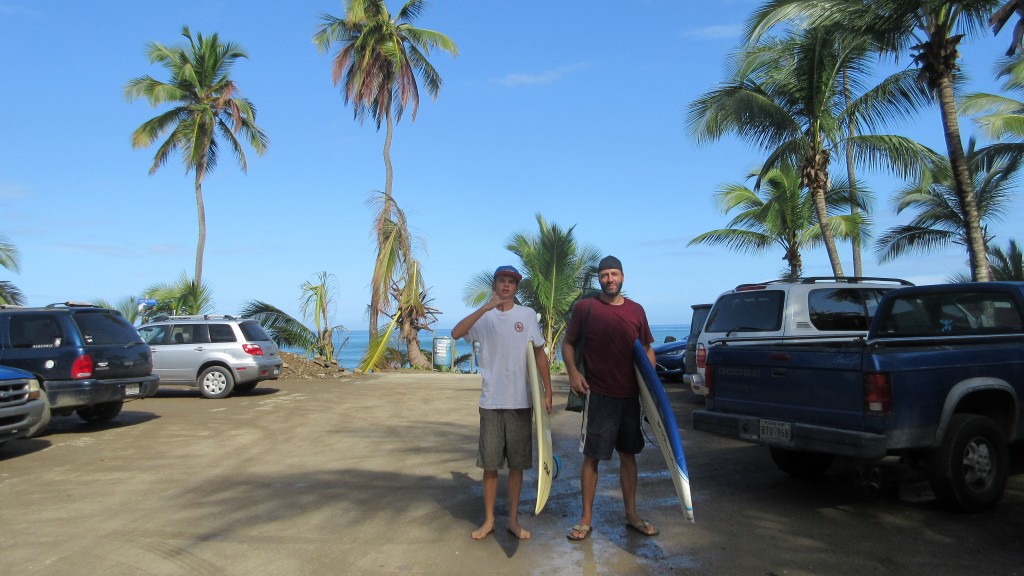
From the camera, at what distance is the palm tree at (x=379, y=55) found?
30797 mm

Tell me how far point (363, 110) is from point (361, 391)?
57.8ft

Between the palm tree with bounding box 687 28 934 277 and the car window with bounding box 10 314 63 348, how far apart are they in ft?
45.7

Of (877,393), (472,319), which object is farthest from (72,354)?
(877,393)

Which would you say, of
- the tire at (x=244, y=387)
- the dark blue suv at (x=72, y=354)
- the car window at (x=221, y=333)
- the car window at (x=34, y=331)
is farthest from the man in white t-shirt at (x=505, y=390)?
the tire at (x=244, y=387)

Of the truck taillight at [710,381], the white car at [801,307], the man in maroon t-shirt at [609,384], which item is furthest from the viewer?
the white car at [801,307]

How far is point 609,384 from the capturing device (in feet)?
17.5

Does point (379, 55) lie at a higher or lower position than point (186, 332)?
higher

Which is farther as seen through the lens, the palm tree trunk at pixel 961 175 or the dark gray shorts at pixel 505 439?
the palm tree trunk at pixel 961 175

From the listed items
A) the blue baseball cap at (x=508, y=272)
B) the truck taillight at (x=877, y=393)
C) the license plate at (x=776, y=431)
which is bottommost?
the license plate at (x=776, y=431)

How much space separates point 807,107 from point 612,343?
45.8ft

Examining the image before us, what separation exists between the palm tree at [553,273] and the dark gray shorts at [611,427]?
66.7 feet

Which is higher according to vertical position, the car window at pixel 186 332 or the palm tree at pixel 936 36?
the palm tree at pixel 936 36

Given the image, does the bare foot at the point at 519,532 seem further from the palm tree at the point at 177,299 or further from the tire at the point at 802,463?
the palm tree at the point at 177,299

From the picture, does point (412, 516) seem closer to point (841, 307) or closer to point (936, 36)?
point (841, 307)
